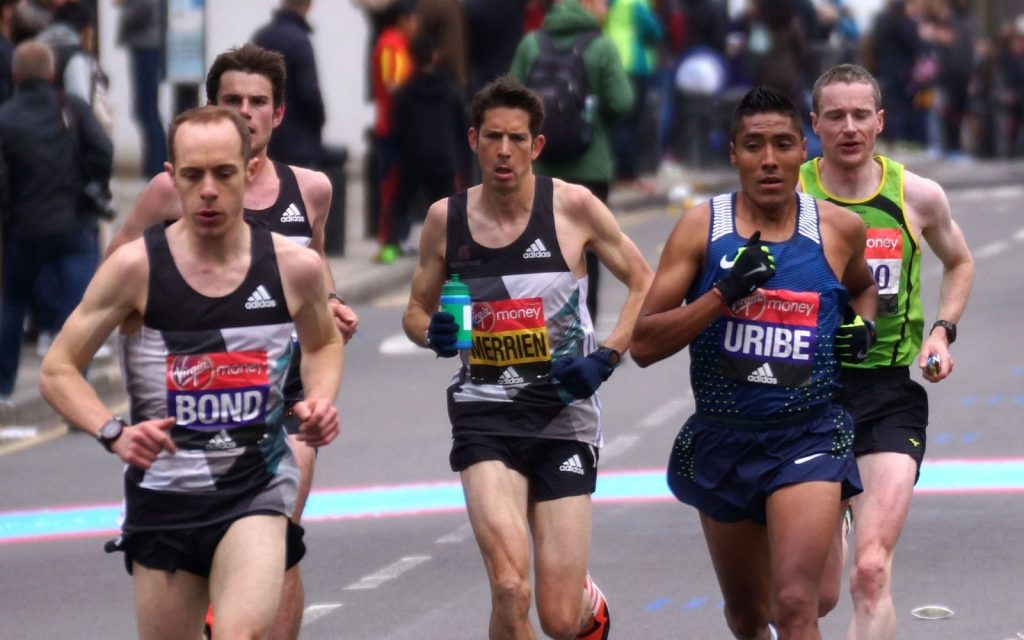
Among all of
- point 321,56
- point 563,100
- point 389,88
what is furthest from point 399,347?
point 321,56

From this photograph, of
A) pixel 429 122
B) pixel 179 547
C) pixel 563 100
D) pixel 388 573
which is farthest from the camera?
pixel 429 122

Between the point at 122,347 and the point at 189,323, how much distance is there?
25 cm

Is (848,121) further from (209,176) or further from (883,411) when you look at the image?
(209,176)

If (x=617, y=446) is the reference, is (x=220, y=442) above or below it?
above

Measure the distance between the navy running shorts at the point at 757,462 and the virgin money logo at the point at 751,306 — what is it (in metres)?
0.34

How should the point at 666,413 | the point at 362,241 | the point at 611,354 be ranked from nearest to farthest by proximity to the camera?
the point at 611,354 < the point at 666,413 < the point at 362,241

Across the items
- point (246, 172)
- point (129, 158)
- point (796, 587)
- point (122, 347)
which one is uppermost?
point (246, 172)

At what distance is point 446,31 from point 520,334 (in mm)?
10645

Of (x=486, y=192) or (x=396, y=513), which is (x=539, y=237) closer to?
(x=486, y=192)

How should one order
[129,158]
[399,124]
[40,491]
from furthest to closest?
[129,158] → [399,124] → [40,491]

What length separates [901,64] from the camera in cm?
2855

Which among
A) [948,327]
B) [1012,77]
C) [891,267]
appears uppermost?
[891,267]

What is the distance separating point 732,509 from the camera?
6.78 m

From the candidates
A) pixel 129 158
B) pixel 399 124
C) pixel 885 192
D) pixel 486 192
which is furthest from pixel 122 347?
pixel 129 158
